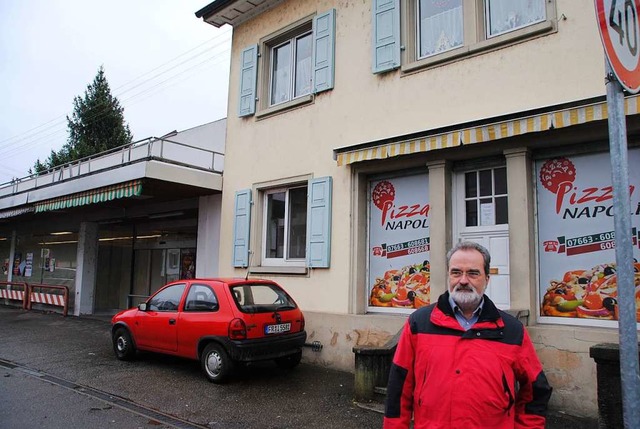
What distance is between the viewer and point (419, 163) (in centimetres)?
798

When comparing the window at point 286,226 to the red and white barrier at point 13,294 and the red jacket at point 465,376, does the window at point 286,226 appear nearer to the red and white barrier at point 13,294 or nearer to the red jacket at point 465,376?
the red jacket at point 465,376

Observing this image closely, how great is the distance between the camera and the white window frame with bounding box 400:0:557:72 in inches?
267

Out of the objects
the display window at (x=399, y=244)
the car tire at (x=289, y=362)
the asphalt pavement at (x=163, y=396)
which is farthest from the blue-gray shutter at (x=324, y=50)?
the asphalt pavement at (x=163, y=396)

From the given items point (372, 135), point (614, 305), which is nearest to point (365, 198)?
point (372, 135)

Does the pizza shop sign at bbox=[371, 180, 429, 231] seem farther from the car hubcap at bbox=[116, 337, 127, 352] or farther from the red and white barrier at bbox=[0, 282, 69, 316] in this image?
the red and white barrier at bbox=[0, 282, 69, 316]

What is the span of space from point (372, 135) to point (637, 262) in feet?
14.2

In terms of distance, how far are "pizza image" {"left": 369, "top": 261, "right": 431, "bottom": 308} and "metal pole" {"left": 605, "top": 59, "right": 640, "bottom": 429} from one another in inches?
229

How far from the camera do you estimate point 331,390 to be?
708 cm

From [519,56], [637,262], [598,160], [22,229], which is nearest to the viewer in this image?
[637,262]

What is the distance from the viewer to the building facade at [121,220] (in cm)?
1121

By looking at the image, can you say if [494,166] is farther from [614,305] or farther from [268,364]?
[268,364]

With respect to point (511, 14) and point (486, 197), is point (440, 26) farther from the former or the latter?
point (486, 197)

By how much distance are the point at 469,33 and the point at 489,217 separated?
2.78 m

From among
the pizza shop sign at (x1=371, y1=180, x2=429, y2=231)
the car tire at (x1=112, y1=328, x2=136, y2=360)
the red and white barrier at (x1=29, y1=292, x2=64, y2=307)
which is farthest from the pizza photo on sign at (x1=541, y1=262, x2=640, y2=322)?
the red and white barrier at (x1=29, y1=292, x2=64, y2=307)
